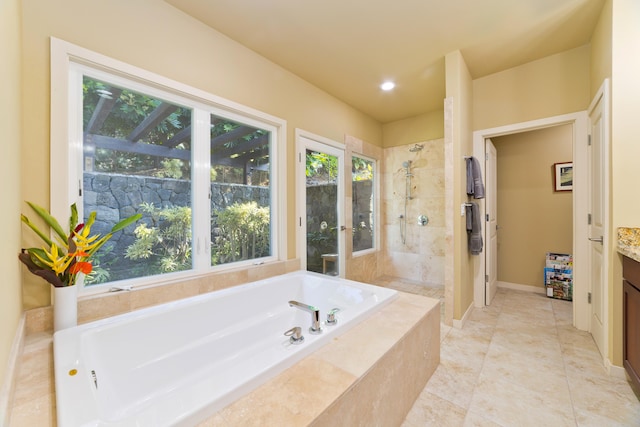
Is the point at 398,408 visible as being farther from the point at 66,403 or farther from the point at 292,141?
the point at 292,141

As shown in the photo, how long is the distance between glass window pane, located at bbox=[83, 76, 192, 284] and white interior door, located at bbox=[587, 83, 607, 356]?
10.1ft

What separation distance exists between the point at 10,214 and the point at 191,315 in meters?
1.02

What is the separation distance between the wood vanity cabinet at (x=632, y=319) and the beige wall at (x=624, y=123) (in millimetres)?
190

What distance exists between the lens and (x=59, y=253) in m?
1.37

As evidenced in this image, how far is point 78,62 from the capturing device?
1500mm

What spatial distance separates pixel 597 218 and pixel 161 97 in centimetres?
349

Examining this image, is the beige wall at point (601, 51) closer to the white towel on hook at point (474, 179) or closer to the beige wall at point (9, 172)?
the white towel on hook at point (474, 179)

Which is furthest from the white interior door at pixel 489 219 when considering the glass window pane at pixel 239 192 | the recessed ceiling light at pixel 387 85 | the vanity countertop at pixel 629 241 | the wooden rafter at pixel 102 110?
the wooden rafter at pixel 102 110

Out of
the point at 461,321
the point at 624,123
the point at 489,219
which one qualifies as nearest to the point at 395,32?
the point at 624,123

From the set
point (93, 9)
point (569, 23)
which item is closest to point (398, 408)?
point (93, 9)

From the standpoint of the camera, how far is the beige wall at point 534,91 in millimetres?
2408

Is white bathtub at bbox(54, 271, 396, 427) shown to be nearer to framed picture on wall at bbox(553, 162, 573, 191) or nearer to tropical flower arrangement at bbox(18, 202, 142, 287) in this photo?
tropical flower arrangement at bbox(18, 202, 142, 287)

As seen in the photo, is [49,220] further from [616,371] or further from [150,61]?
[616,371]

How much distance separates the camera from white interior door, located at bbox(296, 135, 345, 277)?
111 inches
